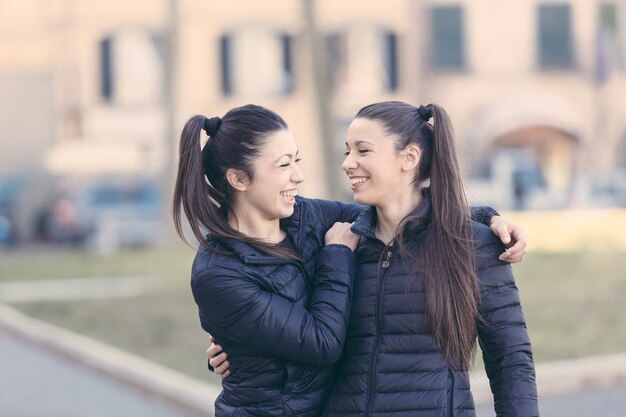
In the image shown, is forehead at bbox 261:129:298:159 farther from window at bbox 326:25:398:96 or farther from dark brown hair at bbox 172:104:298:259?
window at bbox 326:25:398:96

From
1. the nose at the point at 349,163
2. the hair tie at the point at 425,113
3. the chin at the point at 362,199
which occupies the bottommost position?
the chin at the point at 362,199

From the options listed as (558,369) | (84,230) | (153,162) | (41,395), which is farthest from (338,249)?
(153,162)

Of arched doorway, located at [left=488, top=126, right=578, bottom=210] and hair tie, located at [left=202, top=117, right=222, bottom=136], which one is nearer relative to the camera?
hair tie, located at [left=202, top=117, right=222, bottom=136]

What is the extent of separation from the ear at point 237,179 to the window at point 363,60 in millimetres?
32591

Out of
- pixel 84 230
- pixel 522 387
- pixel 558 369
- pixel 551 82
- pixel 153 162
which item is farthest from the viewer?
pixel 551 82

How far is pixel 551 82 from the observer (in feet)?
124

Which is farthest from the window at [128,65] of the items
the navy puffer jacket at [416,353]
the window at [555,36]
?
the navy puffer jacket at [416,353]

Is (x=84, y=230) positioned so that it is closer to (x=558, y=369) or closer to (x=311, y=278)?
(x=558, y=369)

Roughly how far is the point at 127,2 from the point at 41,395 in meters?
27.8

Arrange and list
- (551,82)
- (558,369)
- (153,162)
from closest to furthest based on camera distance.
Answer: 1. (558,369)
2. (153,162)
3. (551,82)

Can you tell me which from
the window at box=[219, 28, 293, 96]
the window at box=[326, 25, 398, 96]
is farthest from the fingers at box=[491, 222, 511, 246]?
the window at box=[219, 28, 293, 96]

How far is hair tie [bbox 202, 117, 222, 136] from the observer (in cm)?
395

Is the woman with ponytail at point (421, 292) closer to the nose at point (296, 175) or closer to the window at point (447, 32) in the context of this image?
the nose at point (296, 175)

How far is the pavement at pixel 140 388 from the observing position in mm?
9273
